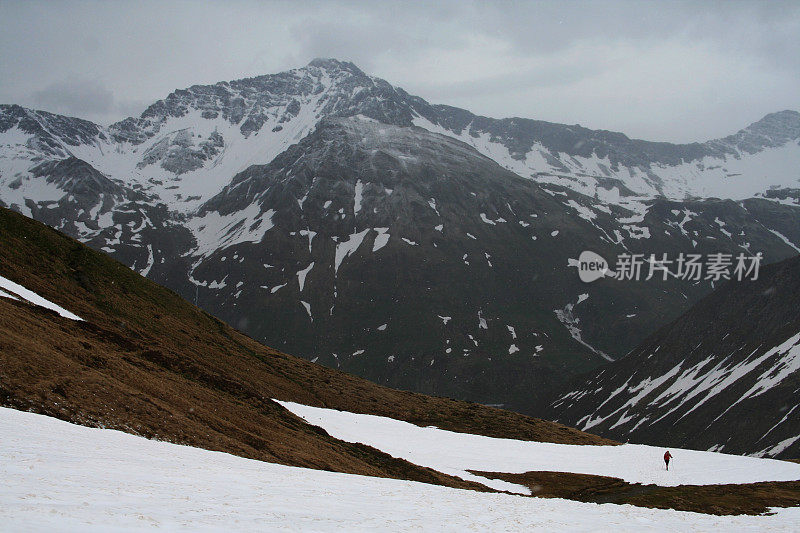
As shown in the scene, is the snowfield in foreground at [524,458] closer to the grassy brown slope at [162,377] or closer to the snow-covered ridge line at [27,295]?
the grassy brown slope at [162,377]

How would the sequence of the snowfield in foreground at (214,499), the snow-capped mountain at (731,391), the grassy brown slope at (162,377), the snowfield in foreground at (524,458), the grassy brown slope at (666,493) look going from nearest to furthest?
the snowfield in foreground at (214,499) → the grassy brown slope at (162,377) → the grassy brown slope at (666,493) → the snowfield in foreground at (524,458) → the snow-capped mountain at (731,391)

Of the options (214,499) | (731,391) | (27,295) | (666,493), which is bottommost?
(731,391)

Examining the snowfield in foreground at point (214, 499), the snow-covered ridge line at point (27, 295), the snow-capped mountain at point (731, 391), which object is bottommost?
the snow-capped mountain at point (731, 391)

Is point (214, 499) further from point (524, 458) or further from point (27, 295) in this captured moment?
point (524, 458)

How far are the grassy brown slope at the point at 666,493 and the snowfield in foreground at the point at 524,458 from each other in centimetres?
254

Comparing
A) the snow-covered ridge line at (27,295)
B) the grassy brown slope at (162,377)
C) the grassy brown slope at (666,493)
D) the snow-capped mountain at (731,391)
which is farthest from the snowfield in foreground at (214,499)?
the snow-capped mountain at (731,391)

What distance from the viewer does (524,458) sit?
7719 centimetres

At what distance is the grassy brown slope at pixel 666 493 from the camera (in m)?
46.1

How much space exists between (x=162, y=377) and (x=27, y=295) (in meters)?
21.1

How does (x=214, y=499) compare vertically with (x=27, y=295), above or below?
below

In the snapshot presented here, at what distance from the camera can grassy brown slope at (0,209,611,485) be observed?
1439 inches

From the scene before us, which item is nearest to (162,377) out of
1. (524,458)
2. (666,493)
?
(666,493)

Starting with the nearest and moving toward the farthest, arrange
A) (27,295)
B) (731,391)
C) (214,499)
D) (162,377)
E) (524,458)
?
(214,499) → (162,377) → (27,295) → (524,458) → (731,391)

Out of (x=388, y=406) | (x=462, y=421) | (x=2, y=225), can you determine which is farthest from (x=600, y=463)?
(x=2, y=225)
